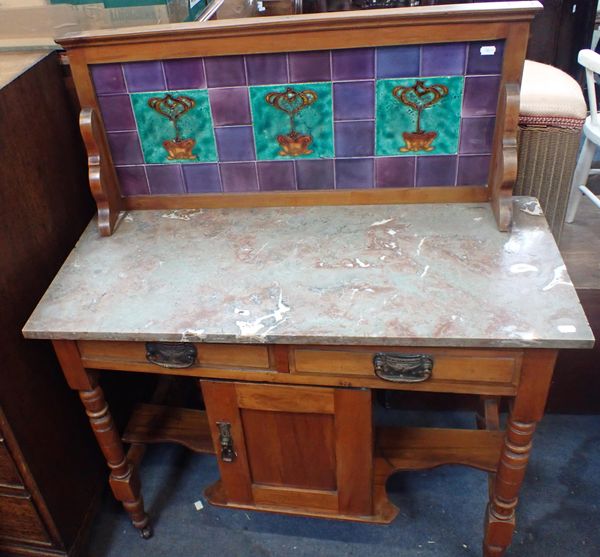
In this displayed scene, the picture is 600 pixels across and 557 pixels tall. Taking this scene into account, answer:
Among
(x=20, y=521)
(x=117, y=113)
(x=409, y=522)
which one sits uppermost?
(x=117, y=113)

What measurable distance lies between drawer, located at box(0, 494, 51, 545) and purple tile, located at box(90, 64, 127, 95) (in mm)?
956

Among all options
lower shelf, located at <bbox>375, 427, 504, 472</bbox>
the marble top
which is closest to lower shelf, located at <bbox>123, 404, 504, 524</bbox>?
lower shelf, located at <bbox>375, 427, 504, 472</bbox>

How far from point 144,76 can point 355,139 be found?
50 cm

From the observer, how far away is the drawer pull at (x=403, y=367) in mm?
1130

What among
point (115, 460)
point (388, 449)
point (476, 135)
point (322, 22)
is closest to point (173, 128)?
point (322, 22)

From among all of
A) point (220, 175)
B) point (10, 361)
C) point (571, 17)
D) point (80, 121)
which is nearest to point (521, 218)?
point (220, 175)

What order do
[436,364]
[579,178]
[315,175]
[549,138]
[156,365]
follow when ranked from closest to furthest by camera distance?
1. [436,364]
2. [156,365]
3. [315,175]
4. [549,138]
5. [579,178]

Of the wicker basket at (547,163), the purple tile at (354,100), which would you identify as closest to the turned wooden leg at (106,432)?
the purple tile at (354,100)

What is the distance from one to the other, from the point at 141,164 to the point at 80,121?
17 centimetres

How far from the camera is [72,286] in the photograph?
50.6 inches

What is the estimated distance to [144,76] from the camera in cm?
138

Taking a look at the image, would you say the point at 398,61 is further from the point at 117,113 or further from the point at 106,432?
the point at 106,432

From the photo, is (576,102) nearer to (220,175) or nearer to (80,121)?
(220,175)

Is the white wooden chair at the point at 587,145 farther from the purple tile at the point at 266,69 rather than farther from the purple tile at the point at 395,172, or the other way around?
the purple tile at the point at 266,69
